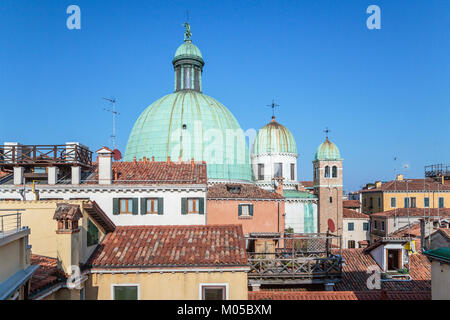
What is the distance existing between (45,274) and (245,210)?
65.9 feet

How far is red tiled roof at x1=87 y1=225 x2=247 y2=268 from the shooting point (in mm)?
13320

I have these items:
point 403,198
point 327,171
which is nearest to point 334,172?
point 327,171

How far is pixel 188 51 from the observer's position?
44875 millimetres

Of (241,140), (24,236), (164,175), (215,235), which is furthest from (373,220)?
(24,236)

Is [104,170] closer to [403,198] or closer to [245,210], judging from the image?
[245,210]

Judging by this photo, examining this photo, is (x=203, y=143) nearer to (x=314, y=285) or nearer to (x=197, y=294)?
(x=314, y=285)

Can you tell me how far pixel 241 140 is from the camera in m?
40.4

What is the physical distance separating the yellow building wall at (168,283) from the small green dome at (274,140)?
32.6m

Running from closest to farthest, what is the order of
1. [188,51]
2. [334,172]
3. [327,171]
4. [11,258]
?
[11,258] < [334,172] < [327,171] < [188,51]

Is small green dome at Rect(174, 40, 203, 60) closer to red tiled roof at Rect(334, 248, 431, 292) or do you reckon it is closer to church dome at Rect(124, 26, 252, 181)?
church dome at Rect(124, 26, 252, 181)

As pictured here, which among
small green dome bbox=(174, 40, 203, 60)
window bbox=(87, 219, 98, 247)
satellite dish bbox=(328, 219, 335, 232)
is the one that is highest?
small green dome bbox=(174, 40, 203, 60)

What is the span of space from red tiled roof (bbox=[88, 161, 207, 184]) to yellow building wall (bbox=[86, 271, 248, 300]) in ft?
33.0

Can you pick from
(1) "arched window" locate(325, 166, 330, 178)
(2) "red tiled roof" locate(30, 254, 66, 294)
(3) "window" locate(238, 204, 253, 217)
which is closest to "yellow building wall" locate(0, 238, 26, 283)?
(2) "red tiled roof" locate(30, 254, 66, 294)
